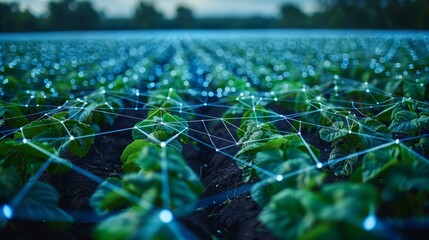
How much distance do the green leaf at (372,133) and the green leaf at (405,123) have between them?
0.12 m

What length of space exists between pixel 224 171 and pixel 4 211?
2178mm

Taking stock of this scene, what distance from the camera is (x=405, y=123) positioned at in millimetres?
3303

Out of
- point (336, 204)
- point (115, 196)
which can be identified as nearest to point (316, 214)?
point (336, 204)

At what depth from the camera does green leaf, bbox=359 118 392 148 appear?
3.00 meters

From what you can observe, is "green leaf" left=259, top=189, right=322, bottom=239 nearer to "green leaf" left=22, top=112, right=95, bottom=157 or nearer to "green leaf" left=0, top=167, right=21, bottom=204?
"green leaf" left=0, top=167, right=21, bottom=204

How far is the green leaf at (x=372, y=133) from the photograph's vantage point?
300cm

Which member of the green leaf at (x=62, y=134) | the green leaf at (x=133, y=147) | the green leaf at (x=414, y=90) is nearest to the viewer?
the green leaf at (x=133, y=147)

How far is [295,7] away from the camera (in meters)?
40.3

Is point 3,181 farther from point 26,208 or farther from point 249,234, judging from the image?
point 249,234

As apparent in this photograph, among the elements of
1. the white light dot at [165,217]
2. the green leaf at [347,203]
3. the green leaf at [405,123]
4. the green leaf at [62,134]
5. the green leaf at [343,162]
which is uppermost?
the green leaf at [347,203]

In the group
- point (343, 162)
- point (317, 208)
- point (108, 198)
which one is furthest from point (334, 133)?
point (108, 198)

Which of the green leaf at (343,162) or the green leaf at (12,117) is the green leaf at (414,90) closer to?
the green leaf at (343,162)

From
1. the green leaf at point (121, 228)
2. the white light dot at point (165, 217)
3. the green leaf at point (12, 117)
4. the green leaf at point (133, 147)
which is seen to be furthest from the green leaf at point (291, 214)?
the green leaf at point (12, 117)

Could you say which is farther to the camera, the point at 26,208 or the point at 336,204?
the point at 26,208
